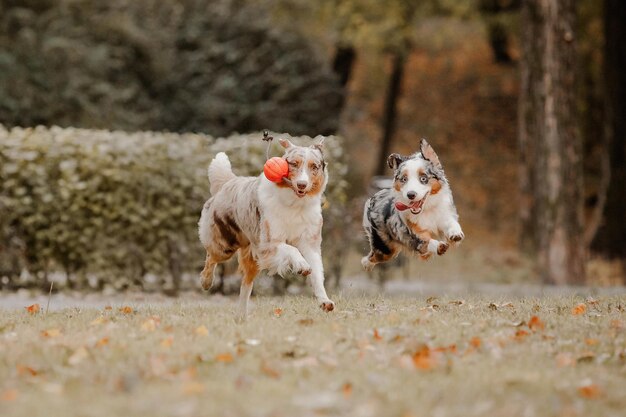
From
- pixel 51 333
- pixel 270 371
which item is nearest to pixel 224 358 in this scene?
pixel 270 371

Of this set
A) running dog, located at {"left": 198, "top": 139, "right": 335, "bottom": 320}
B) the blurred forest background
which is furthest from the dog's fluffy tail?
the blurred forest background

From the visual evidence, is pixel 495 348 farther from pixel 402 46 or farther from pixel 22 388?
pixel 402 46

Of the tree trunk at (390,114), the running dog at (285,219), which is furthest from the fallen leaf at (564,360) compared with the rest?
the tree trunk at (390,114)

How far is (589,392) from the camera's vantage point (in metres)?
5.55

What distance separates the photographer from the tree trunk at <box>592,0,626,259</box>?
64.4 feet

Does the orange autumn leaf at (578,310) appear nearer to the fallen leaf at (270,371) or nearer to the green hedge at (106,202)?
the fallen leaf at (270,371)

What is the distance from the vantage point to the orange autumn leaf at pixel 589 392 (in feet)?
18.2

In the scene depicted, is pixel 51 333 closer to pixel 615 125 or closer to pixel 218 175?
pixel 218 175

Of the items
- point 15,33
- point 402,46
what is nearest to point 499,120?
point 402,46

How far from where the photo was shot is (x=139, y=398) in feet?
17.0

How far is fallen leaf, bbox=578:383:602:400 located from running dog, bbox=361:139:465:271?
256 cm

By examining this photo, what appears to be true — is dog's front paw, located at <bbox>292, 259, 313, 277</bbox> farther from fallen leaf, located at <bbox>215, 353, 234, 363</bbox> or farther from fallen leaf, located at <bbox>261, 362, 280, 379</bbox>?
fallen leaf, located at <bbox>261, 362, 280, 379</bbox>

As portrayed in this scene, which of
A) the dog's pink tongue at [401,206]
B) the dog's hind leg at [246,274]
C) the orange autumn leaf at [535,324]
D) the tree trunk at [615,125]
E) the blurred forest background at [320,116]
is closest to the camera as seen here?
the orange autumn leaf at [535,324]

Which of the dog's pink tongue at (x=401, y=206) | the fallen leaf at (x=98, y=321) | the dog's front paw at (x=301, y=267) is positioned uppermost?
the dog's pink tongue at (x=401, y=206)
